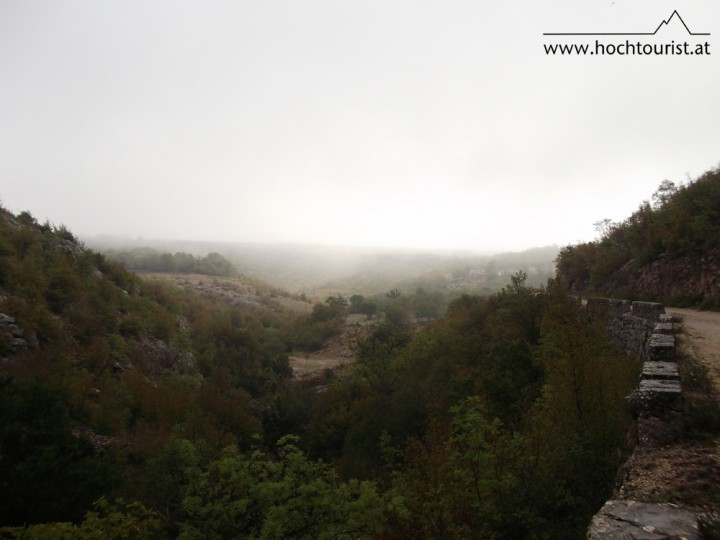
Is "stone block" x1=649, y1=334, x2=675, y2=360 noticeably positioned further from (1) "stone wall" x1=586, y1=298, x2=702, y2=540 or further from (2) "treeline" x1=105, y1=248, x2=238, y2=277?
(2) "treeline" x1=105, y1=248, x2=238, y2=277

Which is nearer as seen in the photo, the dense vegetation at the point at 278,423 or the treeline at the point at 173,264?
the dense vegetation at the point at 278,423

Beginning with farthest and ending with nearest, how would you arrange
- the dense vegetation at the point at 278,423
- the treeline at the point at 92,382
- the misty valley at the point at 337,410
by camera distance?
the treeline at the point at 92,382 → the dense vegetation at the point at 278,423 → the misty valley at the point at 337,410

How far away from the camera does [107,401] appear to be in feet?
54.2

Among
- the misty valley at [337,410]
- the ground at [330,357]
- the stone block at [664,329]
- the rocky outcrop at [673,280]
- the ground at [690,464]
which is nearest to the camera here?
the ground at [690,464]

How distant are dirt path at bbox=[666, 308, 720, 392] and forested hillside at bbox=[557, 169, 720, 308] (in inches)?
79.5

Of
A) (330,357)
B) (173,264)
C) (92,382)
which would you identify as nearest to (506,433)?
(92,382)

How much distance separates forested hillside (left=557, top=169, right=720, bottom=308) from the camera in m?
12.9

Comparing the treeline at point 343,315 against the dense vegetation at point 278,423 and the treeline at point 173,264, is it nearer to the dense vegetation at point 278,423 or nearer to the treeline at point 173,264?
the dense vegetation at point 278,423

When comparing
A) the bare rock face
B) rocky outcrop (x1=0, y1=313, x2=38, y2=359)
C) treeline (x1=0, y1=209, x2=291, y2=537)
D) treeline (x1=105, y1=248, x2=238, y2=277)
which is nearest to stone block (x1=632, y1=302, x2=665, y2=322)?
the bare rock face

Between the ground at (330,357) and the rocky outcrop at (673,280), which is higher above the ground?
the rocky outcrop at (673,280)

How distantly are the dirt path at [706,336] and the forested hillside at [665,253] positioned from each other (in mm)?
2019

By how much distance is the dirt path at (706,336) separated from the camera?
636 centimetres

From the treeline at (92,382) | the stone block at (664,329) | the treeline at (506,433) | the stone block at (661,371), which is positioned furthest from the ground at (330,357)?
the stone block at (661,371)

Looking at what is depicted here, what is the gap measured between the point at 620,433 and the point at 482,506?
2.31m
